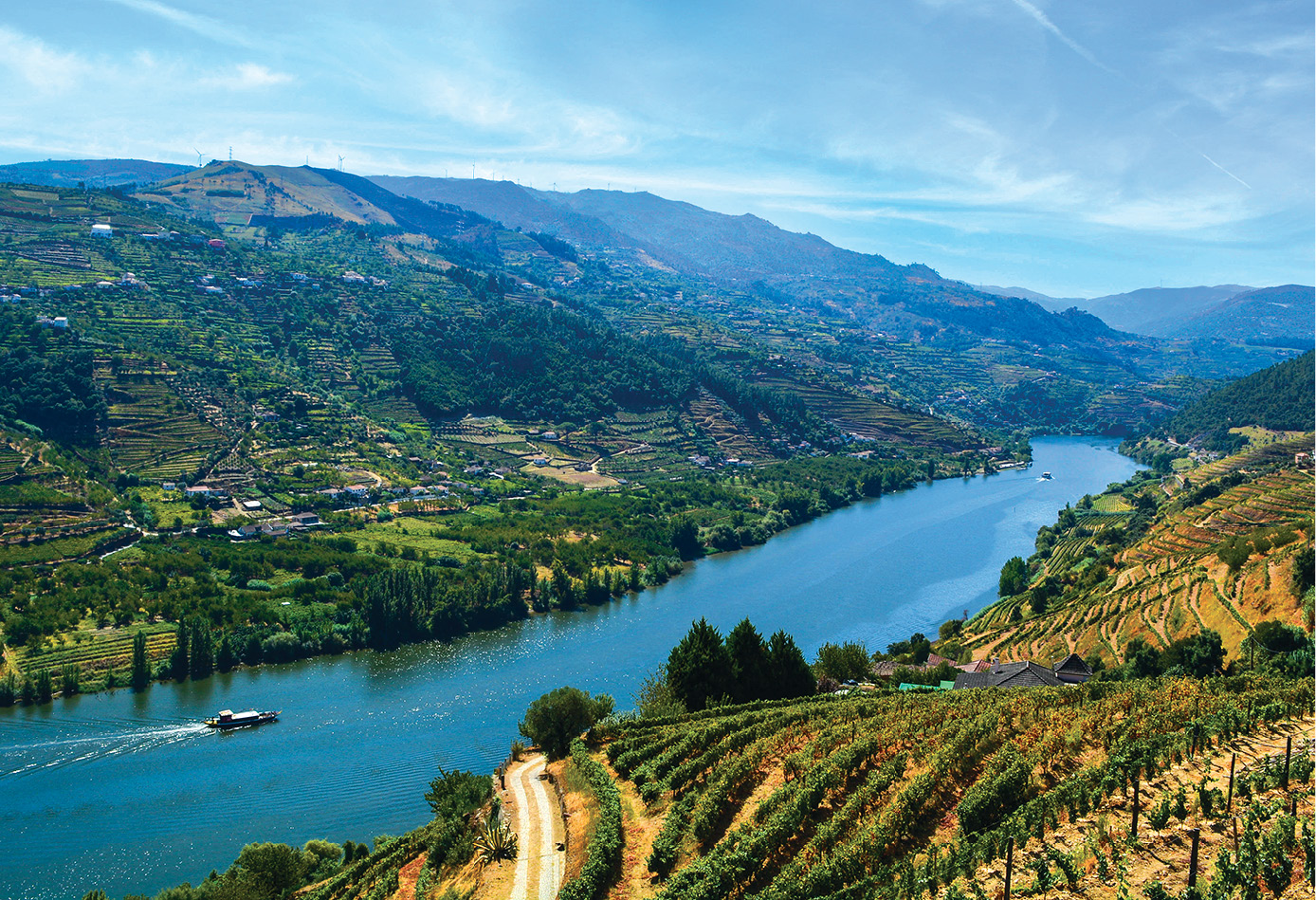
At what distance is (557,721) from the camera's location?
2319 centimetres

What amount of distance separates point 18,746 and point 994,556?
5709cm

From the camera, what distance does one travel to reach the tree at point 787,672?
27891mm

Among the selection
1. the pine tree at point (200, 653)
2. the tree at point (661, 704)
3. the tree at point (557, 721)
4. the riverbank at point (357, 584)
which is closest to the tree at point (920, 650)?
the tree at point (661, 704)

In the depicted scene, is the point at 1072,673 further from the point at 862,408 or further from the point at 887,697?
the point at 862,408

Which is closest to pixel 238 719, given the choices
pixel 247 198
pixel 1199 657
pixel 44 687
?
pixel 44 687

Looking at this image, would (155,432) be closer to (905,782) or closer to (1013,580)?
(1013,580)

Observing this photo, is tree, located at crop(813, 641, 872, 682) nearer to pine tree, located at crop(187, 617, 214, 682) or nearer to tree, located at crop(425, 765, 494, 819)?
tree, located at crop(425, 765, 494, 819)

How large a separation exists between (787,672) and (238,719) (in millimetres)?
22808

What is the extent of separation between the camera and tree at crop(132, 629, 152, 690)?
38.6 meters

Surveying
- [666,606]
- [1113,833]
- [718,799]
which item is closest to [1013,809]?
[1113,833]

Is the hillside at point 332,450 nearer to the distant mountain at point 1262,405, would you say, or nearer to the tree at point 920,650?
the tree at point 920,650

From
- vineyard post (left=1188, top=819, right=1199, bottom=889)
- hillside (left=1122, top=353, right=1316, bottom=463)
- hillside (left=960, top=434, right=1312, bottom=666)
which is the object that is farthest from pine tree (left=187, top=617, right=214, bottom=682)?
Result: hillside (left=1122, top=353, right=1316, bottom=463)

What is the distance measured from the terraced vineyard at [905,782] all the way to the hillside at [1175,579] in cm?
1180

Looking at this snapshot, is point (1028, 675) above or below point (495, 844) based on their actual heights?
below
